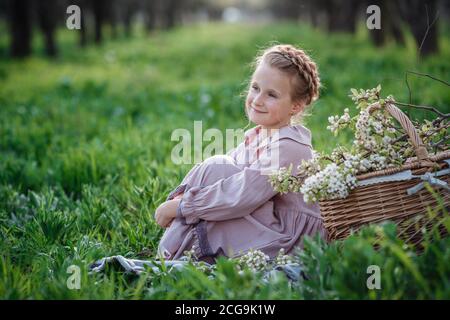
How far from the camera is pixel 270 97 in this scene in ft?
9.77

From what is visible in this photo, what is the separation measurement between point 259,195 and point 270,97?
53 cm

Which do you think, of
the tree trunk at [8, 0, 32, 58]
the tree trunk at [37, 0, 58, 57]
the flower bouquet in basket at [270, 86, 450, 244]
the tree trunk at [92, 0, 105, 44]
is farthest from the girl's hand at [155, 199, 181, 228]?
the tree trunk at [92, 0, 105, 44]

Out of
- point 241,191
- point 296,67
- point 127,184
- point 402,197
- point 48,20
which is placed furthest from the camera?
point 48,20

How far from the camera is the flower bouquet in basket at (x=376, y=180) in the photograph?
247 cm

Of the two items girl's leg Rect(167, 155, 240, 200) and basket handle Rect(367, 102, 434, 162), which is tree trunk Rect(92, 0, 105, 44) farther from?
basket handle Rect(367, 102, 434, 162)

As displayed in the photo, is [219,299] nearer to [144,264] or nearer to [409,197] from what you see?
[144,264]

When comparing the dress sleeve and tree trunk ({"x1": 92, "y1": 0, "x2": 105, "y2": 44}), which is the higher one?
tree trunk ({"x1": 92, "y1": 0, "x2": 105, "y2": 44})

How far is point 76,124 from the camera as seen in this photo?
21.4ft

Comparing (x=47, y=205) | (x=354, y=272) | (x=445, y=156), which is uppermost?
(x=445, y=156)

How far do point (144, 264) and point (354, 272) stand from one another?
1026mm

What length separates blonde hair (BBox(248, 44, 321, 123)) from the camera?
2.95 metres

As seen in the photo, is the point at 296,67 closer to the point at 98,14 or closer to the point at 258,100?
the point at 258,100

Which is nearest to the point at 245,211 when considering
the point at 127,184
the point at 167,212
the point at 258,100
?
the point at 167,212
